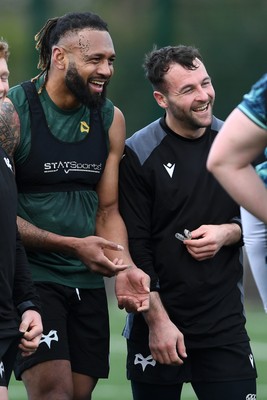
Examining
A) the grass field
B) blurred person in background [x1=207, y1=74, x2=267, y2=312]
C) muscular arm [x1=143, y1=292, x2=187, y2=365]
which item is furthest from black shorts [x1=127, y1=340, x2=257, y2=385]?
the grass field

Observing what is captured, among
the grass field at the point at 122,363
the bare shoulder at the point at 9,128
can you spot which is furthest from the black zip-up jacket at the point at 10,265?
the grass field at the point at 122,363

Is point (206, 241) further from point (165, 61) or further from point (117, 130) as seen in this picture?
point (165, 61)

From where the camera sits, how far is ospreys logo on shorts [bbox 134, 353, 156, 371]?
6.18 m

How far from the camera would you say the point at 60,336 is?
6.02 m

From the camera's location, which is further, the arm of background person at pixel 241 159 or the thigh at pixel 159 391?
the thigh at pixel 159 391

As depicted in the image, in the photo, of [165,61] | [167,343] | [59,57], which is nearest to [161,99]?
[165,61]

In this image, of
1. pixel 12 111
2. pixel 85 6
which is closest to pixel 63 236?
pixel 12 111

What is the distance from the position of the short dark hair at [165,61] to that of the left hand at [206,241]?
2.78ft

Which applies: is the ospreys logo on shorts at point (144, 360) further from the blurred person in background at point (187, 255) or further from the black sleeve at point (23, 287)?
the black sleeve at point (23, 287)

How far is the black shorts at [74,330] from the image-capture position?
598 centimetres

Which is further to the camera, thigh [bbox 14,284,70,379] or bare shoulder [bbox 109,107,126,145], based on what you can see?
bare shoulder [bbox 109,107,126,145]

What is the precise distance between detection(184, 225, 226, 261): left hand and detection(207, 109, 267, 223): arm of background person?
5.66ft

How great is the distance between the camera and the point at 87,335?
20.4 ft

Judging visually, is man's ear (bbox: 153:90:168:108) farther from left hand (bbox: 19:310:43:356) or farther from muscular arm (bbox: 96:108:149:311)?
left hand (bbox: 19:310:43:356)
